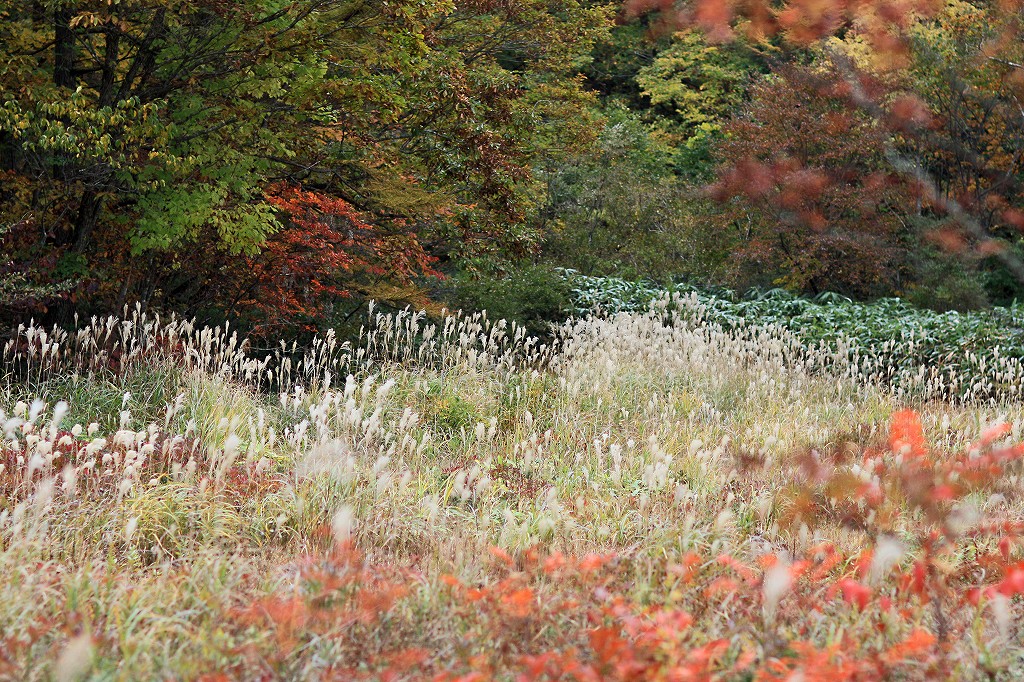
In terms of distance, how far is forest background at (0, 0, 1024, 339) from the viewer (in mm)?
8258

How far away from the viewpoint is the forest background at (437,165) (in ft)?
27.1

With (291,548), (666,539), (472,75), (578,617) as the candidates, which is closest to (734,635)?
(578,617)

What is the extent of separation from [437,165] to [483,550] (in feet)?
→ 22.5

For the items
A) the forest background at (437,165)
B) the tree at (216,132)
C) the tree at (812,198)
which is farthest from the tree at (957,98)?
the tree at (216,132)

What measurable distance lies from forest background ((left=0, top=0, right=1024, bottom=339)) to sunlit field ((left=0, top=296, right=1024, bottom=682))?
1.43m

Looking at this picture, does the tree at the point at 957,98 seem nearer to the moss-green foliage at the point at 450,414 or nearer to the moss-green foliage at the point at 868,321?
the moss-green foliage at the point at 868,321

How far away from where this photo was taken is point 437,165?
34.8 ft

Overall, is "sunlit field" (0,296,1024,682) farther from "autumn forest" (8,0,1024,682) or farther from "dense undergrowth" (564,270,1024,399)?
"dense undergrowth" (564,270,1024,399)

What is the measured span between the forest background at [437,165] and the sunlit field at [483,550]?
1.43 metres

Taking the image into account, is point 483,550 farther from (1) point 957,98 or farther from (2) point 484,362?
(1) point 957,98

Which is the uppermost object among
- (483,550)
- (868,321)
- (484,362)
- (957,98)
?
(957,98)

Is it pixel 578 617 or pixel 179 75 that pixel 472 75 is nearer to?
pixel 179 75

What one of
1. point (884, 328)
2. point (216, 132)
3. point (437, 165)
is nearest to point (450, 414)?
point (216, 132)

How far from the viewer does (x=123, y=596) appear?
3617mm
